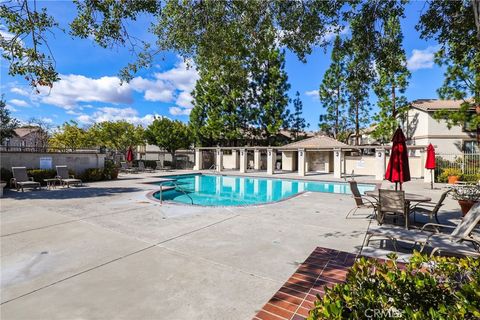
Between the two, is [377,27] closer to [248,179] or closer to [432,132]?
[248,179]

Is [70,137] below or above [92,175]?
above

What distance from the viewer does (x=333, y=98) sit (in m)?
35.1

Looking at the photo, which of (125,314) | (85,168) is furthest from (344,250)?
(85,168)

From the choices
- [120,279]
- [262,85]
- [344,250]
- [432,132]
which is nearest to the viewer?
[120,279]

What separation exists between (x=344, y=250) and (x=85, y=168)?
64.8ft

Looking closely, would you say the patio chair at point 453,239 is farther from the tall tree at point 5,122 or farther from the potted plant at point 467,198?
the tall tree at point 5,122

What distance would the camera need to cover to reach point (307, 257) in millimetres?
4785

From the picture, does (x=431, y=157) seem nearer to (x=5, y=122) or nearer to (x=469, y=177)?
(x=469, y=177)

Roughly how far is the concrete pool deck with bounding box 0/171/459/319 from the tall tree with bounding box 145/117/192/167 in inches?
1052

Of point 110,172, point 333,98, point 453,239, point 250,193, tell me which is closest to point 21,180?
point 110,172

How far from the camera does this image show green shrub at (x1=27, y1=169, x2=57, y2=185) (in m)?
15.3

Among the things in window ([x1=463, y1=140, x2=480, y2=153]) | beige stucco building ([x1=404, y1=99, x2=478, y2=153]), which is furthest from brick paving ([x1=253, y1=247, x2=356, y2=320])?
window ([x1=463, y1=140, x2=480, y2=153])

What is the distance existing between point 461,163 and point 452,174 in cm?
187

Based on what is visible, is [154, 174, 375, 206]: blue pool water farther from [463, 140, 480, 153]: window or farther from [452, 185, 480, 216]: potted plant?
[463, 140, 480, 153]: window
